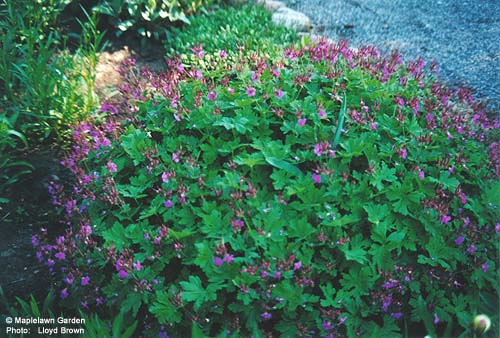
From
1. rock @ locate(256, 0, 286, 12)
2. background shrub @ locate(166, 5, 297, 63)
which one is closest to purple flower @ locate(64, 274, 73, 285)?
background shrub @ locate(166, 5, 297, 63)

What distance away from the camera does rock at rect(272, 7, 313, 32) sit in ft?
16.5

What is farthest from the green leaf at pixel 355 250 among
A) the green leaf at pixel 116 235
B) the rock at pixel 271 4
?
the rock at pixel 271 4

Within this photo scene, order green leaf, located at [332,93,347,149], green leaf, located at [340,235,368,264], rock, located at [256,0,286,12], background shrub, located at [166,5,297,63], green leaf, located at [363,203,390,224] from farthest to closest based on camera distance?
rock, located at [256,0,286,12]
background shrub, located at [166,5,297,63]
green leaf, located at [332,93,347,149]
green leaf, located at [363,203,390,224]
green leaf, located at [340,235,368,264]

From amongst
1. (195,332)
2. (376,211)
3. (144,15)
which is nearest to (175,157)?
(195,332)

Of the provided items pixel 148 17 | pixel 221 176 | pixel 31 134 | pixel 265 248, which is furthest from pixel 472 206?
pixel 148 17

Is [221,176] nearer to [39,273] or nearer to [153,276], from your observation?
[153,276]

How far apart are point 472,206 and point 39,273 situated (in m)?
2.11

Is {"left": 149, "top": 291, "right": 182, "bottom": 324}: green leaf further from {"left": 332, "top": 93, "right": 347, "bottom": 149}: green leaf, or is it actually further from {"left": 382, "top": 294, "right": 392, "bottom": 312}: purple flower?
{"left": 332, "top": 93, "right": 347, "bottom": 149}: green leaf

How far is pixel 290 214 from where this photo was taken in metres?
2.32

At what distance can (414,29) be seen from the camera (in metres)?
5.04

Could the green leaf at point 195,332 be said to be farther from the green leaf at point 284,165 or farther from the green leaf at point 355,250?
the green leaf at point 284,165

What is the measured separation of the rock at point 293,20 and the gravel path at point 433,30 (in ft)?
0.47

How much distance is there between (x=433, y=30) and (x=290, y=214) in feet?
11.0

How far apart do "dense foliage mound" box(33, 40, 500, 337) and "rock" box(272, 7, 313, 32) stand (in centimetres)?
226
